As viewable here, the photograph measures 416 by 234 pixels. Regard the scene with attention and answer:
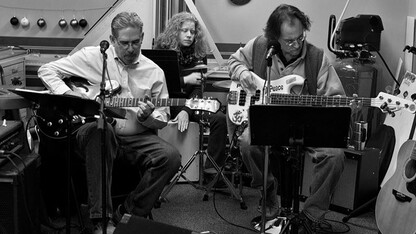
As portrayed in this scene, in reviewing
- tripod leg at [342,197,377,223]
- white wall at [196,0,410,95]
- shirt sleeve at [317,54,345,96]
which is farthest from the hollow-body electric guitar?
white wall at [196,0,410,95]

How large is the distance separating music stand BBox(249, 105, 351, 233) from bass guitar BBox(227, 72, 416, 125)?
1.82 ft

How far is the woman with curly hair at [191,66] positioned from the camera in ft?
16.0

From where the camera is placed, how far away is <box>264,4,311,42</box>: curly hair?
13.0ft

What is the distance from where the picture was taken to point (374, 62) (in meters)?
5.47

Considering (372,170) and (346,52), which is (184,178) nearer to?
(372,170)

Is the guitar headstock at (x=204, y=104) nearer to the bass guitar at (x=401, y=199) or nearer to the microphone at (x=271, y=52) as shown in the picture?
the microphone at (x=271, y=52)

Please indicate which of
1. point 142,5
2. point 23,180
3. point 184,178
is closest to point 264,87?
point 184,178

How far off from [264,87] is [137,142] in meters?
0.88

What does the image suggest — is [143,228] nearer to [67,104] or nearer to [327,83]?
[67,104]

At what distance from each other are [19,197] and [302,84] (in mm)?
1851

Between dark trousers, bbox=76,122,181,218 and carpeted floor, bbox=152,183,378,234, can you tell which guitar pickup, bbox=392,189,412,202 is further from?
dark trousers, bbox=76,122,181,218

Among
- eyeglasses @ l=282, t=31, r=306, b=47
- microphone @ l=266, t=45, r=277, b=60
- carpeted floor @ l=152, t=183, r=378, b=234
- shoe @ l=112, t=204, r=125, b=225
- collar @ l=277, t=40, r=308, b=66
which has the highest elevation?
eyeglasses @ l=282, t=31, r=306, b=47

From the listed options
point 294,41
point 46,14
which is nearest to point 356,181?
point 294,41

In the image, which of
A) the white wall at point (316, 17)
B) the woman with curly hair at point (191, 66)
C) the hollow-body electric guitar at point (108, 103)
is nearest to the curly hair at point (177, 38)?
the woman with curly hair at point (191, 66)
